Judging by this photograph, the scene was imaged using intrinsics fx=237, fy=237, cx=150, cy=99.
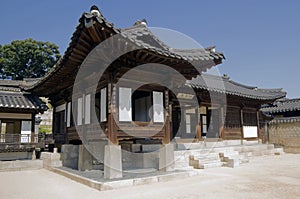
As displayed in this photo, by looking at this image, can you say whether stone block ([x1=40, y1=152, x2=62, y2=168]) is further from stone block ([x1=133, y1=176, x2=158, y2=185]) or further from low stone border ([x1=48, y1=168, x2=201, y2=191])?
stone block ([x1=133, y1=176, x2=158, y2=185])

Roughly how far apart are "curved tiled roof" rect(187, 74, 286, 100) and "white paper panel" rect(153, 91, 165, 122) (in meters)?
4.70

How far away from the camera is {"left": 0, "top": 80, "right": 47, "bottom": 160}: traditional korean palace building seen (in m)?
12.8

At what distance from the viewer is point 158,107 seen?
958 centimetres

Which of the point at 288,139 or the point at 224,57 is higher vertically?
the point at 224,57

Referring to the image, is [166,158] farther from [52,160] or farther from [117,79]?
[52,160]

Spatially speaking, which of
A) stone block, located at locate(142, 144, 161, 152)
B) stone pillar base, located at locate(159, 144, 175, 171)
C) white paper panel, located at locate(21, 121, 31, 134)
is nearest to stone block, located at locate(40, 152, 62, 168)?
white paper panel, located at locate(21, 121, 31, 134)

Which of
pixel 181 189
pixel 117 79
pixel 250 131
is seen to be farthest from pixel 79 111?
pixel 250 131

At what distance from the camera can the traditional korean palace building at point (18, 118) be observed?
1279 cm

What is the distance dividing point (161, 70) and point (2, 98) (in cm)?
970

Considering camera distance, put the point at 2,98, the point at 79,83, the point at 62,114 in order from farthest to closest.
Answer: the point at 62,114 → the point at 2,98 → the point at 79,83

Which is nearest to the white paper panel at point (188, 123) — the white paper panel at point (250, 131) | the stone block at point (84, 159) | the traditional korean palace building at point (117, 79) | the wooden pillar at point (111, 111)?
the white paper panel at point (250, 131)

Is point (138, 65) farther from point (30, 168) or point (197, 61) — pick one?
point (30, 168)

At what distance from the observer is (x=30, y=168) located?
12.5 m

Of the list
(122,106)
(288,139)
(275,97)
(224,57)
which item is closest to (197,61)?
(224,57)
